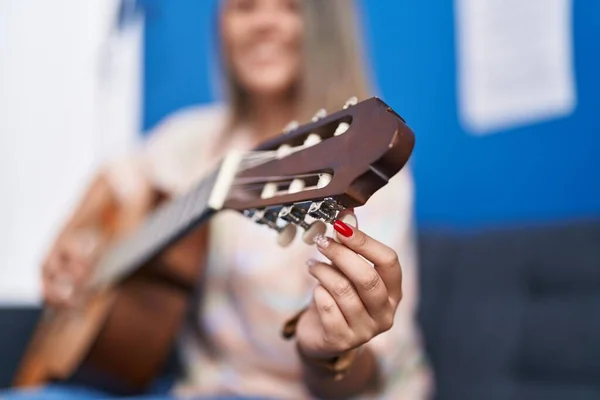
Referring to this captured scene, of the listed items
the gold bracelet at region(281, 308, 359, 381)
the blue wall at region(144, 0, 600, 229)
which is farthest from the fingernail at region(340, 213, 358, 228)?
the blue wall at region(144, 0, 600, 229)

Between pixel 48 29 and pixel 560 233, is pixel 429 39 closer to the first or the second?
pixel 560 233

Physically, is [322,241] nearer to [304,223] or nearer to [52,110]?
Result: [304,223]

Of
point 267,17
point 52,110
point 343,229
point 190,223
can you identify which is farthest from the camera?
point 52,110

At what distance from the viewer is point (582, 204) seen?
1.08 m

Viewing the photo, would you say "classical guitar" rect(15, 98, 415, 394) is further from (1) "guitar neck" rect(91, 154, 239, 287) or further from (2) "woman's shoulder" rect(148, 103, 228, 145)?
(2) "woman's shoulder" rect(148, 103, 228, 145)

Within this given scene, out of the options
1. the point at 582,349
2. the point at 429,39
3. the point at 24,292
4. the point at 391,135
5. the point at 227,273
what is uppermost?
the point at 391,135

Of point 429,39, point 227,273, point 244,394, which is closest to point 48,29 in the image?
point 429,39

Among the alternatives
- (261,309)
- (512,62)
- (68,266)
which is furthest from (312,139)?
(512,62)

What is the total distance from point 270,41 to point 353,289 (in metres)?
0.67

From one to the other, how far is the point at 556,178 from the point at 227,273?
2.02ft

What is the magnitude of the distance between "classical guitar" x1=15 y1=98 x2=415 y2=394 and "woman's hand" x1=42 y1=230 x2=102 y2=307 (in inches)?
1.3

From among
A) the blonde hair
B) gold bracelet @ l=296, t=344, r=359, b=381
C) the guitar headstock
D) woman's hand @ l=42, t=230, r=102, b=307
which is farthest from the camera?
woman's hand @ l=42, t=230, r=102, b=307

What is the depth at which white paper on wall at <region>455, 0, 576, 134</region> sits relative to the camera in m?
1.11

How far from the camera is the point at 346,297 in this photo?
0.39m
